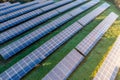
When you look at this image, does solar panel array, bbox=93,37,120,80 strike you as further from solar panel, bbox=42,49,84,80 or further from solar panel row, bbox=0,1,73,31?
solar panel row, bbox=0,1,73,31

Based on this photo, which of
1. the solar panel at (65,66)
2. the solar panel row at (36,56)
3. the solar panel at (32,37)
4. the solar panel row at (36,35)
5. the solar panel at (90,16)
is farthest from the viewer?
the solar panel at (90,16)

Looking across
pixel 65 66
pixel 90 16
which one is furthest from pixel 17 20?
pixel 65 66

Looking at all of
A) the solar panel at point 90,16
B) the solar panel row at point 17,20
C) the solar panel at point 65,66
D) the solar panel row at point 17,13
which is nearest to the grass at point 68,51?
the solar panel at point 65,66

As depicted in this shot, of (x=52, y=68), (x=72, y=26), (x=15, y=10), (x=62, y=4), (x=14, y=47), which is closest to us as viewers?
(x=52, y=68)

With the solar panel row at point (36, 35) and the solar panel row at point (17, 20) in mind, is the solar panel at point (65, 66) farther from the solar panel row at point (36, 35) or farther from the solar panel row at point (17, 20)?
the solar panel row at point (17, 20)

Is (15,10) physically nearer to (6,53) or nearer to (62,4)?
(62,4)

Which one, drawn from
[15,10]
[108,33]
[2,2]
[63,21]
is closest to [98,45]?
[108,33]

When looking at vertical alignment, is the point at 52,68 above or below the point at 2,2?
above
